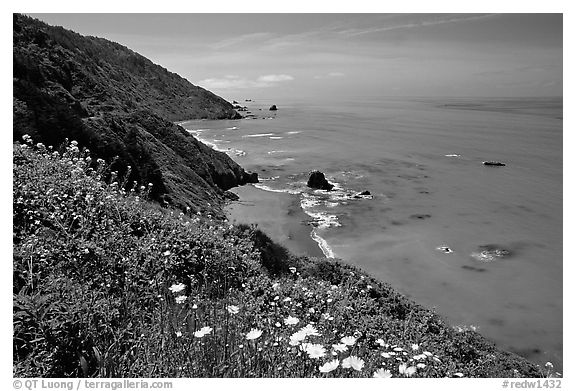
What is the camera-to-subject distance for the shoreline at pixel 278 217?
2161 cm

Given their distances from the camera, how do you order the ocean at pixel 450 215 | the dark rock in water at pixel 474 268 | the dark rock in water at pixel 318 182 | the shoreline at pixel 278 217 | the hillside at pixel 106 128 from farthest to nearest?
the dark rock in water at pixel 318 182 < the shoreline at pixel 278 217 < the dark rock in water at pixel 474 268 < the ocean at pixel 450 215 < the hillside at pixel 106 128

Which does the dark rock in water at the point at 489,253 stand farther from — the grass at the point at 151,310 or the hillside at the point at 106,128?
the grass at the point at 151,310

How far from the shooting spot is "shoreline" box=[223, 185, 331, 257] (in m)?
21.6

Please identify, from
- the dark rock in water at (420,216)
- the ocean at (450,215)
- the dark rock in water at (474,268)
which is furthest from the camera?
the dark rock in water at (420,216)

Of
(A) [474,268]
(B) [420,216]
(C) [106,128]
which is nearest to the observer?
(C) [106,128]

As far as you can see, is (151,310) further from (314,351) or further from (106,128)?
(106,128)

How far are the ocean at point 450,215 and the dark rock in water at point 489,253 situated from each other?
0.06 meters

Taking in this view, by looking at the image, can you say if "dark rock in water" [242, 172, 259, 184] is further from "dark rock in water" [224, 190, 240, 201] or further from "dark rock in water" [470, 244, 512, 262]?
"dark rock in water" [470, 244, 512, 262]

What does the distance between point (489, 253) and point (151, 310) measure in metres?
20.6

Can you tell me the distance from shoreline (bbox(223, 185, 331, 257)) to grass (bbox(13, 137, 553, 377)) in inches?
487

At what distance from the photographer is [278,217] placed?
1024 inches

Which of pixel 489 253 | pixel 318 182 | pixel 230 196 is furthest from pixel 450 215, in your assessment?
pixel 230 196

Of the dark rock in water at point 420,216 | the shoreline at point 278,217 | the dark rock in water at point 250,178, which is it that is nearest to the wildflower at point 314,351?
the shoreline at point 278,217
